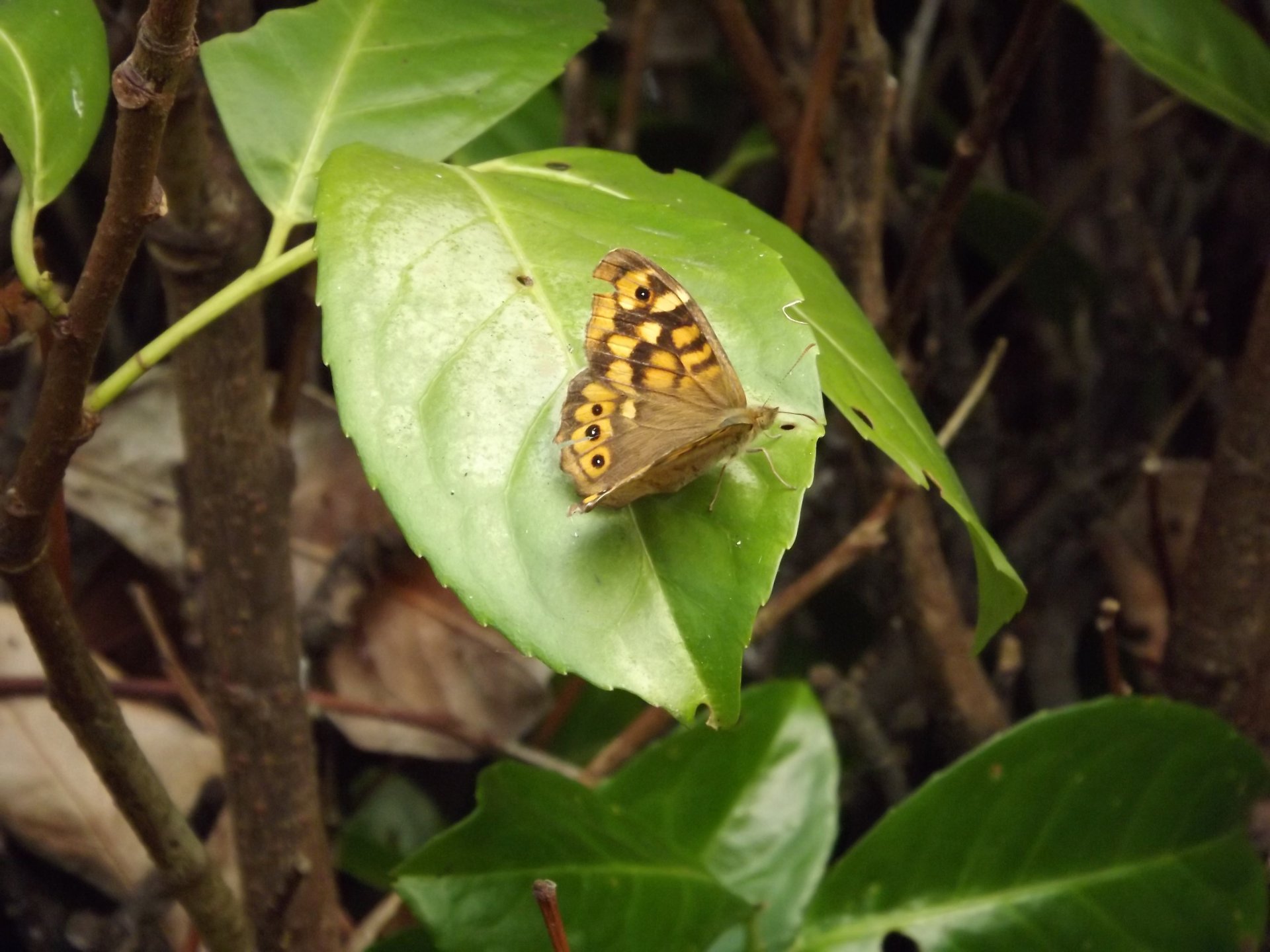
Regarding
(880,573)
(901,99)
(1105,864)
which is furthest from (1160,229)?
(1105,864)

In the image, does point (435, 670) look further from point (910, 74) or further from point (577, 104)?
point (910, 74)

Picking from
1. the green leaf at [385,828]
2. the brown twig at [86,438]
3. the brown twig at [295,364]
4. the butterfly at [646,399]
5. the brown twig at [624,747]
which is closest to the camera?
the brown twig at [86,438]

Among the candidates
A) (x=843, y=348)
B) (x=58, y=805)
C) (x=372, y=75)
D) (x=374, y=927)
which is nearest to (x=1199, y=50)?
(x=843, y=348)

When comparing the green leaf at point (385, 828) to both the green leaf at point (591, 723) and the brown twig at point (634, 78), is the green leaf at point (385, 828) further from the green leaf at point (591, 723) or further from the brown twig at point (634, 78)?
the brown twig at point (634, 78)

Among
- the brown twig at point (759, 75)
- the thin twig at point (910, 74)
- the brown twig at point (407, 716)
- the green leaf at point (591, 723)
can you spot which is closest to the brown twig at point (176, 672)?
the brown twig at point (407, 716)

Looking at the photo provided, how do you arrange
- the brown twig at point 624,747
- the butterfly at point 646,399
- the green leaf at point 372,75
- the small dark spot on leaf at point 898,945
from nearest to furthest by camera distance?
the butterfly at point 646,399, the green leaf at point 372,75, the brown twig at point 624,747, the small dark spot on leaf at point 898,945

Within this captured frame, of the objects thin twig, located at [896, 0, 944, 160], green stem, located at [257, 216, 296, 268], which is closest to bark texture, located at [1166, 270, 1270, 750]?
thin twig, located at [896, 0, 944, 160]

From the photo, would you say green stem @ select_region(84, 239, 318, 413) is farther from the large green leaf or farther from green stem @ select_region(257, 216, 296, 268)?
the large green leaf
